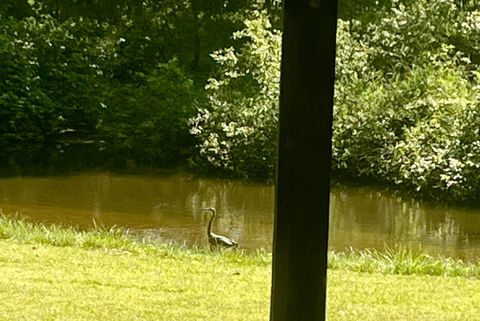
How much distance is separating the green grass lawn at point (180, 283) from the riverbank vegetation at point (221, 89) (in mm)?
4089

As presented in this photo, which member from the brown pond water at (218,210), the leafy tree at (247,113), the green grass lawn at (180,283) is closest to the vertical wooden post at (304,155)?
the green grass lawn at (180,283)

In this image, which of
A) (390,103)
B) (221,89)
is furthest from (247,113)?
(390,103)

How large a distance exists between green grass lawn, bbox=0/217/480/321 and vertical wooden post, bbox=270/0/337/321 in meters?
2.35

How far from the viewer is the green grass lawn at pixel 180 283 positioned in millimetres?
4320

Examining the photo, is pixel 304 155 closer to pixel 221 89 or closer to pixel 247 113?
pixel 247 113

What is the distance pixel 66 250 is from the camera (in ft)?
20.1

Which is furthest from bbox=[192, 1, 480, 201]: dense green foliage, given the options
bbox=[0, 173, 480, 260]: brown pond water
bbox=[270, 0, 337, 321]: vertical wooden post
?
bbox=[270, 0, 337, 321]: vertical wooden post

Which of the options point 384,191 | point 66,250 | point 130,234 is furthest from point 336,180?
point 66,250

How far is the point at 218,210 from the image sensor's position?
9.66 m

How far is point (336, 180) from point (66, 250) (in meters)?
5.73

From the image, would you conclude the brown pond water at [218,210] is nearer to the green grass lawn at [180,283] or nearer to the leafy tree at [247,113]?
the leafy tree at [247,113]

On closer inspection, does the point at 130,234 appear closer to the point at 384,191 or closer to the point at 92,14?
the point at 384,191

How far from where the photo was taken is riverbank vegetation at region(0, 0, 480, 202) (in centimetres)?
1076

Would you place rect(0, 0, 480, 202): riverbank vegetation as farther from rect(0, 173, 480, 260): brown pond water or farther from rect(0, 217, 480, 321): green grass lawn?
rect(0, 217, 480, 321): green grass lawn
